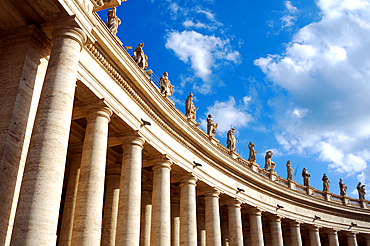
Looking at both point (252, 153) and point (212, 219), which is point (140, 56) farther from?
point (252, 153)

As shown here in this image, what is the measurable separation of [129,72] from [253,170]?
38.7 meters

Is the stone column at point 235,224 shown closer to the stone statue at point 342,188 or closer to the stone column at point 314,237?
the stone column at point 314,237

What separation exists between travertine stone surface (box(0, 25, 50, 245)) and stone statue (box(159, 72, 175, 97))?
2210 cm

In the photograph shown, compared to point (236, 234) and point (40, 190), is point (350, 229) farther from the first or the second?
point (40, 190)

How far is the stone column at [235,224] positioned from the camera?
2209 inches

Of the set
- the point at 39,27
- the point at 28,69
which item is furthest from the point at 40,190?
the point at 39,27

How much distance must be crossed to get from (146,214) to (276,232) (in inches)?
1131

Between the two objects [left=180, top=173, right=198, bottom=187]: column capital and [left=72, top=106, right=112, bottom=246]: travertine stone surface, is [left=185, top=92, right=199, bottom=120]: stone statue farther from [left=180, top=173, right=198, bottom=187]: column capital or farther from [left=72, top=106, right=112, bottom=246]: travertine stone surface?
[left=72, top=106, right=112, bottom=246]: travertine stone surface

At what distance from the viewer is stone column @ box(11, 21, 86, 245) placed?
19297mm

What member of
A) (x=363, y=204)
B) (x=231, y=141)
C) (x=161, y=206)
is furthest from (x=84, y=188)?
(x=363, y=204)

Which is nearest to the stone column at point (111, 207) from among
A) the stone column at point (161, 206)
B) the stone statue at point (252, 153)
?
the stone column at point (161, 206)

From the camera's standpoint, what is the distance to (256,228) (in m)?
61.8

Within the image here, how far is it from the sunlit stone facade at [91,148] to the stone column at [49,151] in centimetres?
6

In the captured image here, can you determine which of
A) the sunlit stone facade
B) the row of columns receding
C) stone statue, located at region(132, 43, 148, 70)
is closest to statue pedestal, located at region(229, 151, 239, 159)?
the sunlit stone facade
